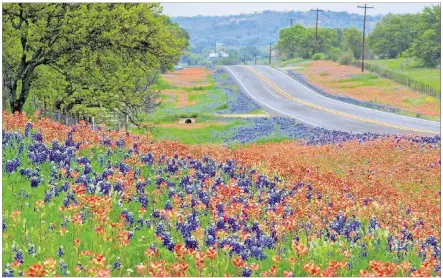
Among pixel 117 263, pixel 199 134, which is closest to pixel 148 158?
pixel 117 263

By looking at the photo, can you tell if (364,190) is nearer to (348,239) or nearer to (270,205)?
(270,205)

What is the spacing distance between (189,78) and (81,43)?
261 feet

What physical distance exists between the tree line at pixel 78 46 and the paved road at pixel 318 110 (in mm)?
21914

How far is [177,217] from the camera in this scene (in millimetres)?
7891

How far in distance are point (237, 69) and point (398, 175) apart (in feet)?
315

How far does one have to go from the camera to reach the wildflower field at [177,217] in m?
6.54

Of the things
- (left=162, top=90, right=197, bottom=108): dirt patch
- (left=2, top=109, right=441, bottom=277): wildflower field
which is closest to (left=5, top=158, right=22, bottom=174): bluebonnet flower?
(left=2, top=109, right=441, bottom=277): wildflower field

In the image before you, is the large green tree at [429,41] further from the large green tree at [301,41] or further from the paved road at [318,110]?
the large green tree at [301,41]

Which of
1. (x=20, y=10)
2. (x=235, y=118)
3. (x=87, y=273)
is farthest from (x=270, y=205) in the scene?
(x=235, y=118)

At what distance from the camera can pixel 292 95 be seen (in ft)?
244

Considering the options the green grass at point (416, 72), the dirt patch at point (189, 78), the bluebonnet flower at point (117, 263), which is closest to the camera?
the bluebonnet flower at point (117, 263)

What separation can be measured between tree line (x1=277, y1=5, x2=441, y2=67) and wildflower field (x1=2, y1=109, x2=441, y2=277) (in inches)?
3567

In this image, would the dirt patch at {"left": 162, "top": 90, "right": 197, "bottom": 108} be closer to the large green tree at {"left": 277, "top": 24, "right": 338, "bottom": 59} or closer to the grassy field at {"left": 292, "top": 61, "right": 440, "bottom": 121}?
the grassy field at {"left": 292, "top": 61, "right": 440, "bottom": 121}

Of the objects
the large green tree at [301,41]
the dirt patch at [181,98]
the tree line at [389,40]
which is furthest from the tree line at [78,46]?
the large green tree at [301,41]
